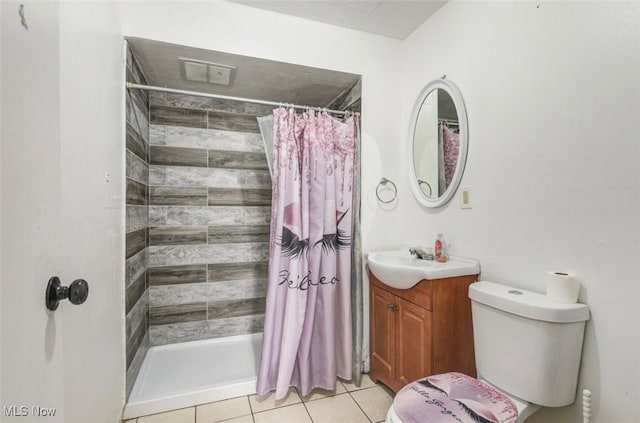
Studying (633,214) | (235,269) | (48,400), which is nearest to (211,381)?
(235,269)

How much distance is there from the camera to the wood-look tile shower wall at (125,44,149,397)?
1.68m

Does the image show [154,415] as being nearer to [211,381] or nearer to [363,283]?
[211,381]

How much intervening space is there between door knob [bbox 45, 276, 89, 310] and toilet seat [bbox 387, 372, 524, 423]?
3.53 feet

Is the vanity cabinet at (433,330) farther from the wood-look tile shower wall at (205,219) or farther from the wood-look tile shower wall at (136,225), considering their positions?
the wood-look tile shower wall at (136,225)

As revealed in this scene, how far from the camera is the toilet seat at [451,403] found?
100cm

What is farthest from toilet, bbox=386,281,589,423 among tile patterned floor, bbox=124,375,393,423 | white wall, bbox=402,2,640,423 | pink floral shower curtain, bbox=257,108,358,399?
pink floral shower curtain, bbox=257,108,358,399

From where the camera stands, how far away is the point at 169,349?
7.55 feet

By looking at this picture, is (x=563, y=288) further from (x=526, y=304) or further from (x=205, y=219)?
(x=205, y=219)

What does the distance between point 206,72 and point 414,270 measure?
186cm

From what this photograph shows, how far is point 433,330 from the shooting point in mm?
1420

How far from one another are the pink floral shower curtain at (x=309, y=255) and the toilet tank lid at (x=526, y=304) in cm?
81

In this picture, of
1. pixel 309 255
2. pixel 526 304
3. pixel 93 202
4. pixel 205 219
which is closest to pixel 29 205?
pixel 93 202

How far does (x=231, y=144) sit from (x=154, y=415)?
1.93m

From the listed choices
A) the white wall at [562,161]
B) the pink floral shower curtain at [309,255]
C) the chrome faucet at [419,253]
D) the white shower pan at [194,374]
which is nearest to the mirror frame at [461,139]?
the white wall at [562,161]
